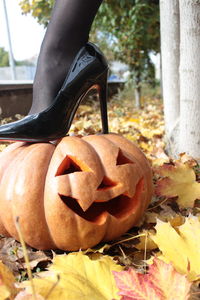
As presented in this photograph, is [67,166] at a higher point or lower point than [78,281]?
higher

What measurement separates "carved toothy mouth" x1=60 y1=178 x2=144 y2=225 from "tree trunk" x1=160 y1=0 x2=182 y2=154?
2.93 ft

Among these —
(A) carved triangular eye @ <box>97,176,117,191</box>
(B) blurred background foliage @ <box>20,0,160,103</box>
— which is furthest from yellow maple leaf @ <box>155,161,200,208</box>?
(B) blurred background foliage @ <box>20,0,160,103</box>

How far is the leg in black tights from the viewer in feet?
3.86

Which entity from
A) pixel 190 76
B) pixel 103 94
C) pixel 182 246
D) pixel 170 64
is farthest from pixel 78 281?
pixel 170 64

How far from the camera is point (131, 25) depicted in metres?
4.33

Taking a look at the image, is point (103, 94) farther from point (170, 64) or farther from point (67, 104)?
point (170, 64)

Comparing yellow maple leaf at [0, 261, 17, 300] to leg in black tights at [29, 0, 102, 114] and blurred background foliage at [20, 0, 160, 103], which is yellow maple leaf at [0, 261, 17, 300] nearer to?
leg in black tights at [29, 0, 102, 114]

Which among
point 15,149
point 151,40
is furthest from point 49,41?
point 151,40

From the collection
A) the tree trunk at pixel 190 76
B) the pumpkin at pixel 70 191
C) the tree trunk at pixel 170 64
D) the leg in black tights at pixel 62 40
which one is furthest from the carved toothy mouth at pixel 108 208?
the tree trunk at pixel 170 64

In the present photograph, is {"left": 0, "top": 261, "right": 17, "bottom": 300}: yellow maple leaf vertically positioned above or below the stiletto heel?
below

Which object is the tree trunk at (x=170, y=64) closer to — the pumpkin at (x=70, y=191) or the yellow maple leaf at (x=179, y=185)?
the yellow maple leaf at (x=179, y=185)

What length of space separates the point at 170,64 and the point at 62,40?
934 millimetres

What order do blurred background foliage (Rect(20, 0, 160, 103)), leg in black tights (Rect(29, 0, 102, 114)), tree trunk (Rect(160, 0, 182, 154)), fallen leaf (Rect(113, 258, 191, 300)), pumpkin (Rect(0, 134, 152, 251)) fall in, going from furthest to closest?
blurred background foliage (Rect(20, 0, 160, 103)) < tree trunk (Rect(160, 0, 182, 154)) < leg in black tights (Rect(29, 0, 102, 114)) < pumpkin (Rect(0, 134, 152, 251)) < fallen leaf (Rect(113, 258, 191, 300))

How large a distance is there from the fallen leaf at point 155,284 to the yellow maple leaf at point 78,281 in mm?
59
